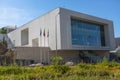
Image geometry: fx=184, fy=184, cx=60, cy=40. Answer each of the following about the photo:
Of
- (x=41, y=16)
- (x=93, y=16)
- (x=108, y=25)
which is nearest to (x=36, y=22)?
(x=41, y=16)

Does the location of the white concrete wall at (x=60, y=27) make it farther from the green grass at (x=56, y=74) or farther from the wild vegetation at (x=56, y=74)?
the green grass at (x=56, y=74)

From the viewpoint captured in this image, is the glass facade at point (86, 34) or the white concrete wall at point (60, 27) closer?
the white concrete wall at point (60, 27)

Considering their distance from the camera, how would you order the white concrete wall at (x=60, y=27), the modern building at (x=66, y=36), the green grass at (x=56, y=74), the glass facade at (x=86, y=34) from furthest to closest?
the glass facade at (x=86, y=34) < the modern building at (x=66, y=36) < the white concrete wall at (x=60, y=27) < the green grass at (x=56, y=74)

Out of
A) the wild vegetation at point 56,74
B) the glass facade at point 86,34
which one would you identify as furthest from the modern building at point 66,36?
the wild vegetation at point 56,74

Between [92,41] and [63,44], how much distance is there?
10484 mm

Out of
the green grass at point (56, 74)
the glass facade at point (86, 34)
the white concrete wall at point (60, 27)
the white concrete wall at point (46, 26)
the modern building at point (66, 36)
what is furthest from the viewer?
the glass facade at point (86, 34)

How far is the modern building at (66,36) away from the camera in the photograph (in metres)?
36.5

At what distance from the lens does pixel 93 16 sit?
43.5 metres

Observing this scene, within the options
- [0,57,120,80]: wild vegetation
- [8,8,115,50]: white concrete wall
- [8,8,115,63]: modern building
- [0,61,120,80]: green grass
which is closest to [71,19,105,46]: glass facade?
[8,8,115,63]: modern building

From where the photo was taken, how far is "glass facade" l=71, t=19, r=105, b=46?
1581 inches

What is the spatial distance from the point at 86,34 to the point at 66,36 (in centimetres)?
769

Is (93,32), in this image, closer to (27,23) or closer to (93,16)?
(93,16)

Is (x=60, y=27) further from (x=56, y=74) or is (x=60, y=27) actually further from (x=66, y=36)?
(x=56, y=74)

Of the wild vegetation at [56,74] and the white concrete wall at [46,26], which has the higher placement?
the white concrete wall at [46,26]
